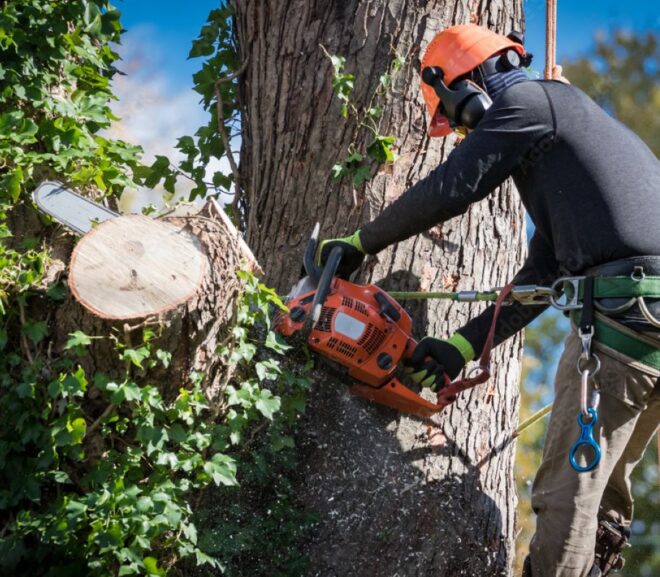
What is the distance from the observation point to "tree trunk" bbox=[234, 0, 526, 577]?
3.32 m

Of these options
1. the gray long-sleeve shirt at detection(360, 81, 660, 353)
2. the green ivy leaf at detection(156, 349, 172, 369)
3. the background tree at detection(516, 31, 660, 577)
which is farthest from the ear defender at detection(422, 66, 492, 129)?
the background tree at detection(516, 31, 660, 577)

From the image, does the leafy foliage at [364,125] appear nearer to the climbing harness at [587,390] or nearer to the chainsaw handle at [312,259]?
the chainsaw handle at [312,259]

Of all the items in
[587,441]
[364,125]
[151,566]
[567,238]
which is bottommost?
[151,566]

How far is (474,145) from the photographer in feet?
10.4

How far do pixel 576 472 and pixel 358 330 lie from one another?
0.93 m

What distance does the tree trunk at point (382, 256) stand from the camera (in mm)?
3320

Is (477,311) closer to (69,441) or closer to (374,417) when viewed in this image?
(374,417)

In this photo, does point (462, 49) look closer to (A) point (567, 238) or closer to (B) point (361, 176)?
(B) point (361, 176)

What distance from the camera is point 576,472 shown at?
2.96 meters

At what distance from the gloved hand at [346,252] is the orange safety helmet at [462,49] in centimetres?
62

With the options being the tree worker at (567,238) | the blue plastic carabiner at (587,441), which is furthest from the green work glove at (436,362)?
the blue plastic carabiner at (587,441)

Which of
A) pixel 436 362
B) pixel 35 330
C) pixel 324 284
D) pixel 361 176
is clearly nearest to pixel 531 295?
pixel 436 362

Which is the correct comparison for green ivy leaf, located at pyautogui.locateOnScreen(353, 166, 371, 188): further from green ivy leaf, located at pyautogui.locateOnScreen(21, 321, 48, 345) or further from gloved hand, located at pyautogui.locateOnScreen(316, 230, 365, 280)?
green ivy leaf, located at pyautogui.locateOnScreen(21, 321, 48, 345)

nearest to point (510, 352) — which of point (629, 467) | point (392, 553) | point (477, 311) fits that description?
point (477, 311)
